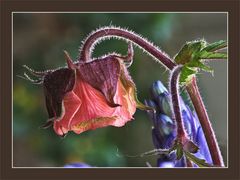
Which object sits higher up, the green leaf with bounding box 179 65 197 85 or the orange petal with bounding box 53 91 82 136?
the green leaf with bounding box 179 65 197 85

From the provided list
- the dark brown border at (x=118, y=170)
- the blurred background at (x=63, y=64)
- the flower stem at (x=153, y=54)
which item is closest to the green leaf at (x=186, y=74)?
the flower stem at (x=153, y=54)

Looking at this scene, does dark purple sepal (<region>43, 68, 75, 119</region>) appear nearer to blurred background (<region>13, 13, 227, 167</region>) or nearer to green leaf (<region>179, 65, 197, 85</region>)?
green leaf (<region>179, 65, 197, 85</region>)

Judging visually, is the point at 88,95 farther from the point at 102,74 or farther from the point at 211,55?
the point at 211,55

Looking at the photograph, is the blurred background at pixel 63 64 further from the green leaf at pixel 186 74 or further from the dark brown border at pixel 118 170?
the green leaf at pixel 186 74

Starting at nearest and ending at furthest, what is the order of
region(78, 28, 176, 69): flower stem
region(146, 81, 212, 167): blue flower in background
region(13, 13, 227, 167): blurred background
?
region(78, 28, 176, 69): flower stem
region(146, 81, 212, 167): blue flower in background
region(13, 13, 227, 167): blurred background

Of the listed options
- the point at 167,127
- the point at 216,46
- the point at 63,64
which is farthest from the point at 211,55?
the point at 63,64

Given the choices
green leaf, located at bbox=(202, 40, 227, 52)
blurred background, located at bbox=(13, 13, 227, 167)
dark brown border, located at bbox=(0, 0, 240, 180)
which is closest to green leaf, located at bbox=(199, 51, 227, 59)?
green leaf, located at bbox=(202, 40, 227, 52)
